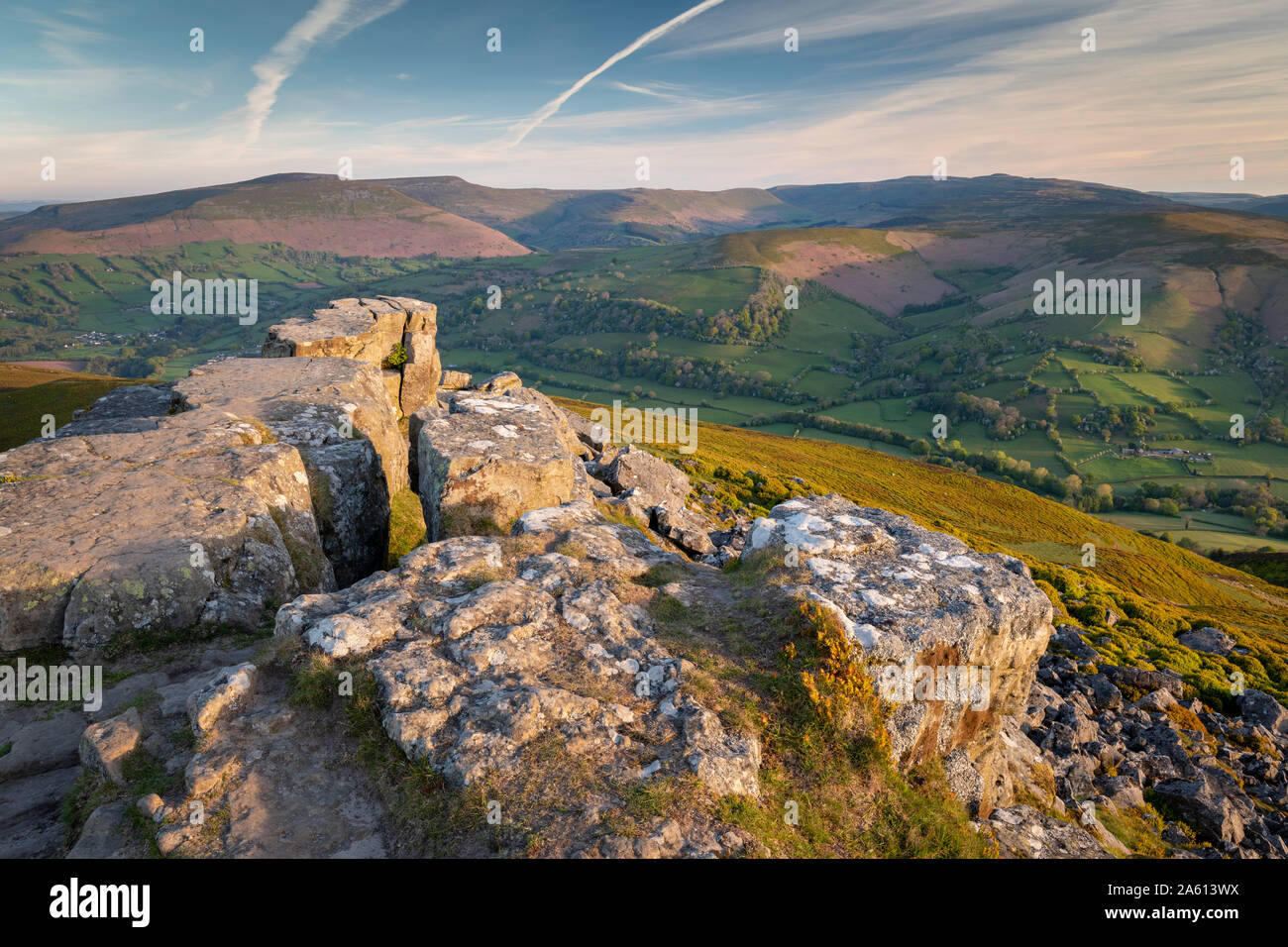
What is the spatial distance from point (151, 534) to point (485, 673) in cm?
818

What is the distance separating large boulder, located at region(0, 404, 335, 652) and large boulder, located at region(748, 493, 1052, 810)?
423 inches

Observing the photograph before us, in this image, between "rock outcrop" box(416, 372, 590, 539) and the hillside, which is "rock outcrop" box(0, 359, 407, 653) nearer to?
"rock outcrop" box(416, 372, 590, 539)

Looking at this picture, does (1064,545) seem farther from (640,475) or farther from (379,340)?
(379,340)

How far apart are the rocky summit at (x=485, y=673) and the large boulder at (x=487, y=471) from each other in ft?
0.38

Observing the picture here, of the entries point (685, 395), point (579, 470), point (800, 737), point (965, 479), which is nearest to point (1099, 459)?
point (965, 479)

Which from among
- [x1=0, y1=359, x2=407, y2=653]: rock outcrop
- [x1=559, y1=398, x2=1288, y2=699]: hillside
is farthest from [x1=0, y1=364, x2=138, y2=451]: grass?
[x1=559, y1=398, x2=1288, y2=699]: hillside

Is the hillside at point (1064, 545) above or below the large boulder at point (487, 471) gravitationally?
below

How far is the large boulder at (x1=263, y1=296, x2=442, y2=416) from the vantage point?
82.8 feet

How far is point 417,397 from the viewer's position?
28.9 metres

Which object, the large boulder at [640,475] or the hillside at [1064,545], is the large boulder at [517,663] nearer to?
the large boulder at [640,475]

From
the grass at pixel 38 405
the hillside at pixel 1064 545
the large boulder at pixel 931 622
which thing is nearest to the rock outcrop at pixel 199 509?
the large boulder at pixel 931 622

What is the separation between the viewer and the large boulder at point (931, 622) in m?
9.96

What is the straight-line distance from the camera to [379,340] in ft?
91.9
